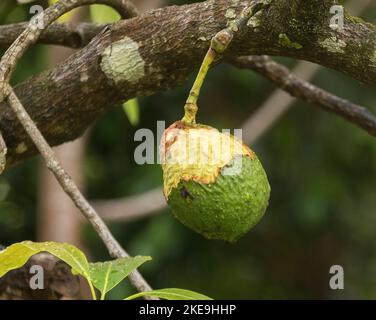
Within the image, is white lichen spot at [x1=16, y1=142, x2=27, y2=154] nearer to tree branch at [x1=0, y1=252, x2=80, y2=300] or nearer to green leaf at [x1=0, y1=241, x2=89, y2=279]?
tree branch at [x1=0, y1=252, x2=80, y2=300]

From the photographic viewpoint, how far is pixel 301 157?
4.67 meters

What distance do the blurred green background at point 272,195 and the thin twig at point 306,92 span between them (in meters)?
2.27

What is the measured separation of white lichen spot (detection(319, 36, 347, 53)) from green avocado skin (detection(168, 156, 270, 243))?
243mm

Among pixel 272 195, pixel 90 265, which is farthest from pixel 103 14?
pixel 272 195

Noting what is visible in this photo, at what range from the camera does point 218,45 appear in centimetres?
110

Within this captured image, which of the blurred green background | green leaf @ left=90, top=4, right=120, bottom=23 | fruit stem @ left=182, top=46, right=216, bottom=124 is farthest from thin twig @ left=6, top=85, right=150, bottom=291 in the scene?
the blurred green background

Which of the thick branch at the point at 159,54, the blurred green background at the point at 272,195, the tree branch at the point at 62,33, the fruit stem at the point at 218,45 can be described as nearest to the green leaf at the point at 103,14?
the tree branch at the point at 62,33

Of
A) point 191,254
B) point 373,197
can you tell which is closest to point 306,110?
point 373,197

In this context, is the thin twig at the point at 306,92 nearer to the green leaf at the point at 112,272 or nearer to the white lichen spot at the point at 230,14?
the white lichen spot at the point at 230,14

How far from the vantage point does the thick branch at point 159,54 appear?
4.16ft
